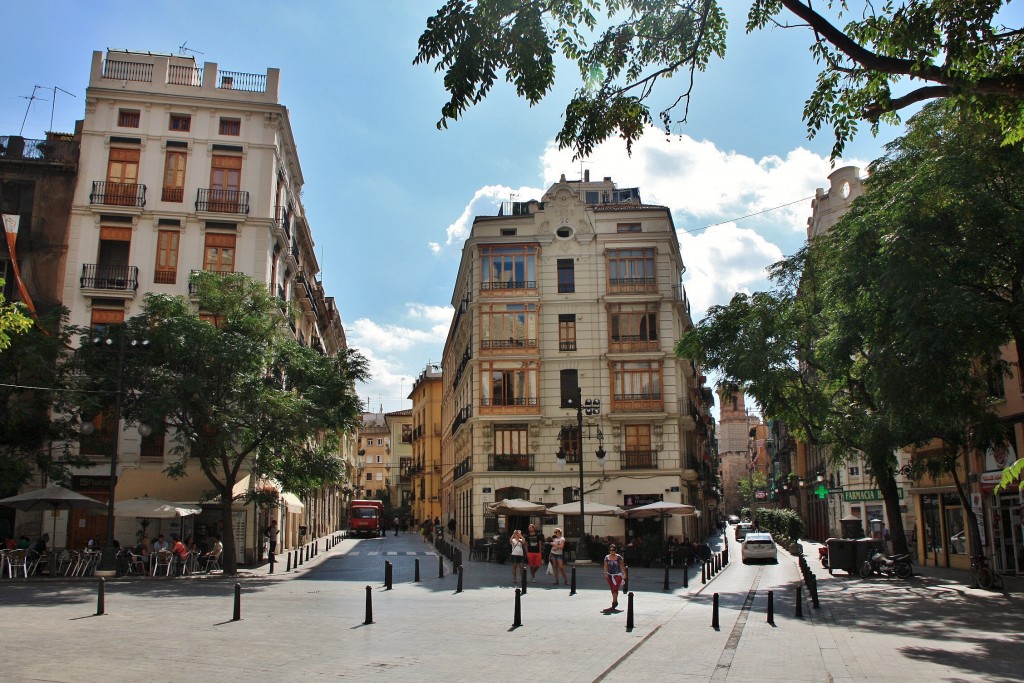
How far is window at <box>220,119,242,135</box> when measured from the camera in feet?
119

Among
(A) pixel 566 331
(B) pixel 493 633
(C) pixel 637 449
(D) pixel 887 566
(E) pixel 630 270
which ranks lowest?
(B) pixel 493 633

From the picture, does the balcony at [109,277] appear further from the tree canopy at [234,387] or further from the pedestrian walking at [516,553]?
the pedestrian walking at [516,553]

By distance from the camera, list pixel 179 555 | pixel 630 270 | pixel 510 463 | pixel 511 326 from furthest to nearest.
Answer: pixel 630 270
pixel 511 326
pixel 510 463
pixel 179 555

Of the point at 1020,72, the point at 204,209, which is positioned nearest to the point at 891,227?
the point at 1020,72

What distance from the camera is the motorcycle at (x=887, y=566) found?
2703cm

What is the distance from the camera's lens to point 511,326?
41.9 m

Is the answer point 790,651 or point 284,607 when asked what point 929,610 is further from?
point 284,607

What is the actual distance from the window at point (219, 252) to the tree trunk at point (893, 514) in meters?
26.0

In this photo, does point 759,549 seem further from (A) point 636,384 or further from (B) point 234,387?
(B) point 234,387

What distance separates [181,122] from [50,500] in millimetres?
17048

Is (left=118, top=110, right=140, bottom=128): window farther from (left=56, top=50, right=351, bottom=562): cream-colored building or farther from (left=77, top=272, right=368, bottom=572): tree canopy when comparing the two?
(left=77, top=272, right=368, bottom=572): tree canopy

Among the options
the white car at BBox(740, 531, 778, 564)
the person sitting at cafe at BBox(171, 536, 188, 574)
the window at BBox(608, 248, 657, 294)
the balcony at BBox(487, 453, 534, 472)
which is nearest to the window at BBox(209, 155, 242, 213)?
the person sitting at cafe at BBox(171, 536, 188, 574)

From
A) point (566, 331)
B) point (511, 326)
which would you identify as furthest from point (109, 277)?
point (566, 331)

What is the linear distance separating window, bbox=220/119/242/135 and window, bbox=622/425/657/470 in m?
22.0
